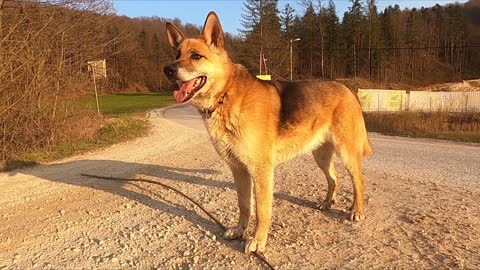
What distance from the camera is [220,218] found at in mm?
6191

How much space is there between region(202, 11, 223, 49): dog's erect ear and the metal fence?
2888cm

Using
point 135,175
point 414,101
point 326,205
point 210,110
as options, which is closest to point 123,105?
point 414,101

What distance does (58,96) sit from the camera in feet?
47.7

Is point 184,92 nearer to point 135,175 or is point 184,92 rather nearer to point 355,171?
point 355,171

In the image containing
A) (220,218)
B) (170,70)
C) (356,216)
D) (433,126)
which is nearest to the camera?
(170,70)

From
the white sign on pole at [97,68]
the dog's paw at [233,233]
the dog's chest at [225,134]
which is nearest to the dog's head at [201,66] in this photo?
the dog's chest at [225,134]

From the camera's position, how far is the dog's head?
189 inches

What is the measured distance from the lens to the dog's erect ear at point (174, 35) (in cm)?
543

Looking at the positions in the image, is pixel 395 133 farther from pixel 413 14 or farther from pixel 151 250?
pixel 413 14

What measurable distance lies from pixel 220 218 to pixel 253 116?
6.30 ft

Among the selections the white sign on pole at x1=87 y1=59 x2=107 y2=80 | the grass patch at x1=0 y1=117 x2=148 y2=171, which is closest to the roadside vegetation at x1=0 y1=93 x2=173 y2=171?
the grass patch at x1=0 y1=117 x2=148 y2=171

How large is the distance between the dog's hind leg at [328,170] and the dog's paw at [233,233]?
1680 millimetres

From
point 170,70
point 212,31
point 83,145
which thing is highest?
point 212,31

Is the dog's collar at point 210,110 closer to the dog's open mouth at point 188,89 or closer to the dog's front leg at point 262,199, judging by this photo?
the dog's open mouth at point 188,89
